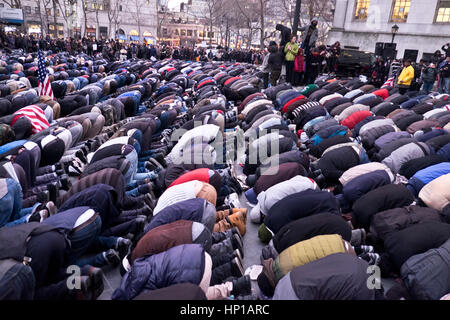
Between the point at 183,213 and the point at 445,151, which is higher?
the point at 445,151

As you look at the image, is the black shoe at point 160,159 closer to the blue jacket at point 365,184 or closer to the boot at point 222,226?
the boot at point 222,226

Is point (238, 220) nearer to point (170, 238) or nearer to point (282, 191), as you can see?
point (282, 191)

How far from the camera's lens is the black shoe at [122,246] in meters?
3.73

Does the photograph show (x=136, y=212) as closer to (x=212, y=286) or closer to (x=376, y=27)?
(x=212, y=286)

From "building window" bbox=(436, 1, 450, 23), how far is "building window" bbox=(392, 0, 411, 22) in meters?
1.87

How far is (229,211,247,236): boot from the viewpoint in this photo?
13.6 feet

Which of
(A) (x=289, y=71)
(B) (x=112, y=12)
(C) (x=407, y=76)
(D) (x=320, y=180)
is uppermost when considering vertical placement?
(B) (x=112, y=12)

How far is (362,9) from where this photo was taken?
24.9 m

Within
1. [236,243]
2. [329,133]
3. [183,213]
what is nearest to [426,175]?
[329,133]

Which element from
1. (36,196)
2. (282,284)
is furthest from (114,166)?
(282,284)

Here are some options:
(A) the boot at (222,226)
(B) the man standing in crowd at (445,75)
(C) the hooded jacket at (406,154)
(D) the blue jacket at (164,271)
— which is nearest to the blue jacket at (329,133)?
(C) the hooded jacket at (406,154)

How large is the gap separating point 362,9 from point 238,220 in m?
25.8

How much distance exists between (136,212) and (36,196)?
1.49 meters

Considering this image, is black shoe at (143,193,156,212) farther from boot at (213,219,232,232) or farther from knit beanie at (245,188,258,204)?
knit beanie at (245,188,258,204)
